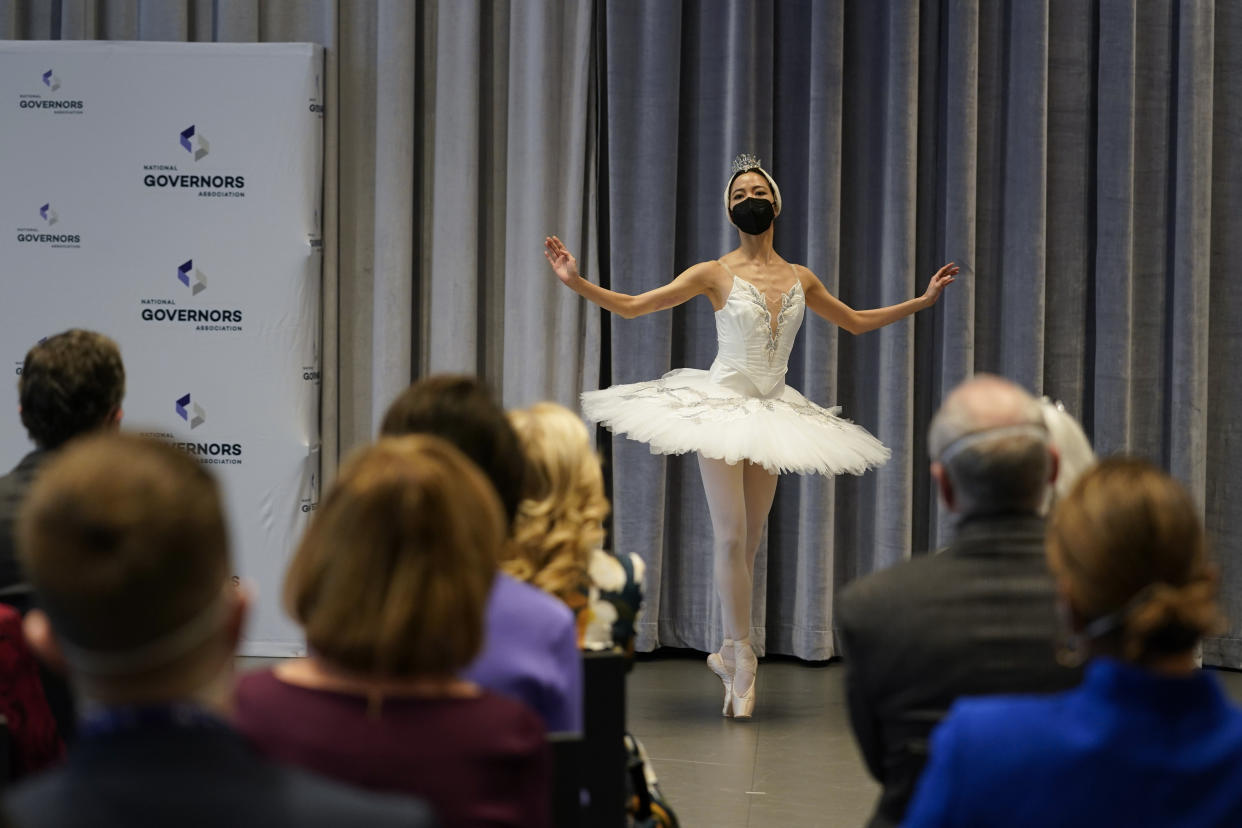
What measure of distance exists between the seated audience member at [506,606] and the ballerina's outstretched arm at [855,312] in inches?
113

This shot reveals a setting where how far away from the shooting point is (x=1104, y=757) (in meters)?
1.21

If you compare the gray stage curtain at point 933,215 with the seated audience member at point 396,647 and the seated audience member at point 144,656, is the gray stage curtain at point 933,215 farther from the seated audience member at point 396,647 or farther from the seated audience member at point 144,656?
the seated audience member at point 144,656

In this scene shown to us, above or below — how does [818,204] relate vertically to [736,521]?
above

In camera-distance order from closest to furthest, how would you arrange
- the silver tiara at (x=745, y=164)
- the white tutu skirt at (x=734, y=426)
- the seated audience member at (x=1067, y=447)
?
1. the seated audience member at (x=1067, y=447)
2. the white tutu skirt at (x=734, y=426)
3. the silver tiara at (x=745, y=164)

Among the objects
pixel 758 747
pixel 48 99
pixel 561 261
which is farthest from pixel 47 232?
pixel 758 747

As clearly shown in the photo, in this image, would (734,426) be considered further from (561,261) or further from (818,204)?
(818,204)

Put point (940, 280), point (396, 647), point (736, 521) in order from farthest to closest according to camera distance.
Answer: point (940, 280) → point (736, 521) → point (396, 647)

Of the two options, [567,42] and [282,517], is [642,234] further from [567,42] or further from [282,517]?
[282,517]

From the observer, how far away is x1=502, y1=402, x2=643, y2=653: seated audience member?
2.00m

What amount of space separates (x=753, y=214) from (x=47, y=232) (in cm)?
270

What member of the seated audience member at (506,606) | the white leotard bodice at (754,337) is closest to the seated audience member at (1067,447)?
the seated audience member at (506,606)

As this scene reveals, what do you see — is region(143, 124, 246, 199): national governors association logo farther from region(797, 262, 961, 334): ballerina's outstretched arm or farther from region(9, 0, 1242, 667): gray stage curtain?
region(797, 262, 961, 334): ballerina's outstretched arm

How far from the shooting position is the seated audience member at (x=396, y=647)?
47.5 inches

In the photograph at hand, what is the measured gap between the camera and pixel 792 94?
213 inches
